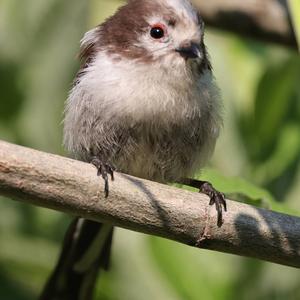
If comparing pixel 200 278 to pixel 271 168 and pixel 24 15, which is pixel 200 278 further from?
pixel 24 15

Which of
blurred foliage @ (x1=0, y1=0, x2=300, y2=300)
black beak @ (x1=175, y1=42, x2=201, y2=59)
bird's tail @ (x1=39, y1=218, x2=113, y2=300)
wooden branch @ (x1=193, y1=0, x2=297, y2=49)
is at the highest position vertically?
wooden branch @ (x1=193, y1=0, x2=297, y2=49)

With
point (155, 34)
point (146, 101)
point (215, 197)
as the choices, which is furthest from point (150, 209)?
point (155, 34)

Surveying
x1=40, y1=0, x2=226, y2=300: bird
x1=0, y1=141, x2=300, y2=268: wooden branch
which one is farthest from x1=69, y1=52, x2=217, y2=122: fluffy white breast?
x1=0, y1=141, x2=300, y2=268: wooden branch

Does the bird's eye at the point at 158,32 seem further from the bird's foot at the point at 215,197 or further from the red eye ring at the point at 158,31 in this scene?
the bird's foot at the point at 215,197

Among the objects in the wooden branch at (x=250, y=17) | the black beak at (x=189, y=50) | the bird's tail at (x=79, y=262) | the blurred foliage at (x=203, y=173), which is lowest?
the bird's tail at (x=79, y=262)

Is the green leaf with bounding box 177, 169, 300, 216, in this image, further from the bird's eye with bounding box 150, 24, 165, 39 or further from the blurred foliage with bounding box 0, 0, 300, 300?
the bird's eye with bounding box 150, 24, 165, 39

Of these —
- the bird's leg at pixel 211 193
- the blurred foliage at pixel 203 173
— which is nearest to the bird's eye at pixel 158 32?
the blurred foliage at pixel 203 173

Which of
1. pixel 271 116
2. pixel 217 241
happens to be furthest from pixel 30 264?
pixel 217 241
